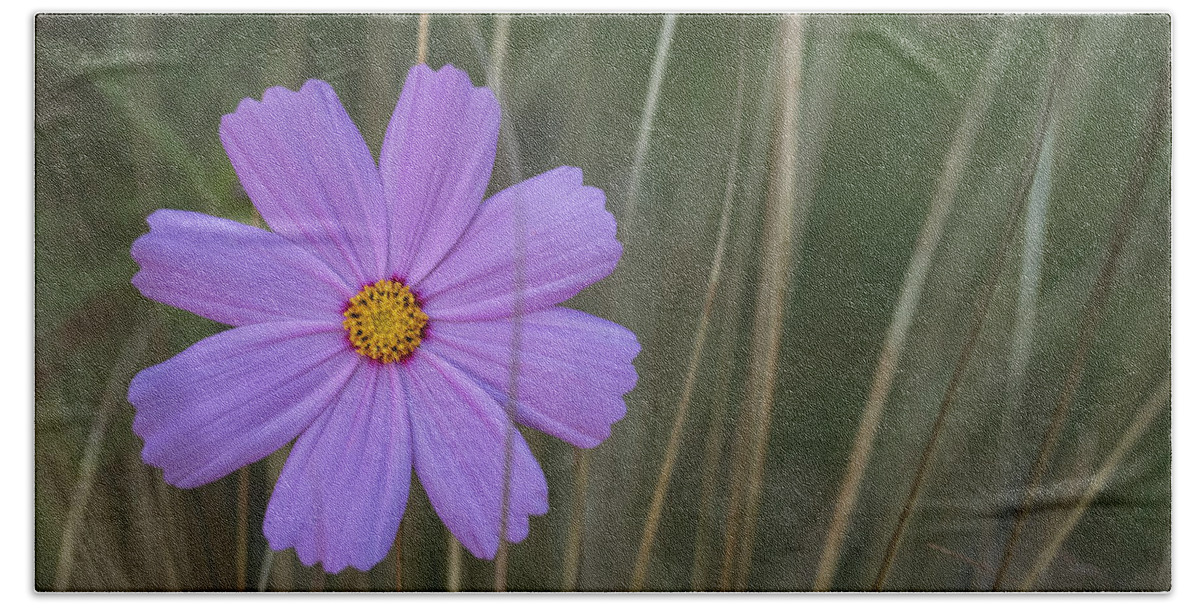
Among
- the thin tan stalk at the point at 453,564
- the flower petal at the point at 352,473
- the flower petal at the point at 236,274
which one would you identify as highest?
the flower petal at the point at 236,274

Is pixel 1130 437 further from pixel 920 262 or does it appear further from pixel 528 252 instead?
pixel 528 252

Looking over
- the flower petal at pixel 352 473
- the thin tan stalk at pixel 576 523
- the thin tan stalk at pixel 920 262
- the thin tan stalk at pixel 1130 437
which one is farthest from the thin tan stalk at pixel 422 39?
the thin tan stalk at pixel 1130 437

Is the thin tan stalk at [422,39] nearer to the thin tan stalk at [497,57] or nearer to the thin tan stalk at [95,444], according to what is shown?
the thin tan stalk at [497,57]

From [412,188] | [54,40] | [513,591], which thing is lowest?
[513,591]

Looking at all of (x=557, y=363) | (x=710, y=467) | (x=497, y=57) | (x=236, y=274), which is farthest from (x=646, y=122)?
(x=236, y=274)

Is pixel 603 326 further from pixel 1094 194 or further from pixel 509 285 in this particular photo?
pixel 1094 194

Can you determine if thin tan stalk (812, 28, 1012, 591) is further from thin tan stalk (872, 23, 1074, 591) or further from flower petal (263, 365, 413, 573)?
flower petal (263, 365, 413, 573)

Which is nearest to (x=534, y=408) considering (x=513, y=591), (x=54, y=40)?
(x=513, y=591)
